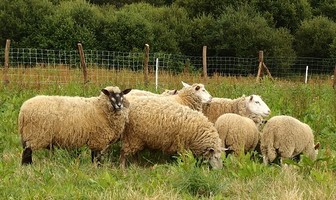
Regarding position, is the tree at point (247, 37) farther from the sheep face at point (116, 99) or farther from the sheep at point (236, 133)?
the sheep face at point (116, 99)

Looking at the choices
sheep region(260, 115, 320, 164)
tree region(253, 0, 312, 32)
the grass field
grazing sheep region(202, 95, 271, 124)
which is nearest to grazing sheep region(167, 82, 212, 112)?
grazing sheep region(202, 95, 271, 124)

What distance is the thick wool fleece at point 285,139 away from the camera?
7.05 meters

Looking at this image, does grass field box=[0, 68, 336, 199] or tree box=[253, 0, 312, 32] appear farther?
tree box=[253, 0, 312, 32]

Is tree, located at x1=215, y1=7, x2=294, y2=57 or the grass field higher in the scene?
tree, located at x1=215, y1=7, x2=294, y2=57

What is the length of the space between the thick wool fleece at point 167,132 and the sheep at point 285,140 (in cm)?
76

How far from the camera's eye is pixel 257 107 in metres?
9.03

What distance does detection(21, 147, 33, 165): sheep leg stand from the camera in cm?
662

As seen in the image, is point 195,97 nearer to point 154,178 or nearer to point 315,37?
point 154,178

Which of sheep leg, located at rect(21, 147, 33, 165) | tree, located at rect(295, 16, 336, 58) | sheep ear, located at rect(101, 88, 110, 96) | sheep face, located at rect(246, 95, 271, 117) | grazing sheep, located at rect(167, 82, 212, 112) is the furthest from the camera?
tree, located at rect(295, 16, 336, 58)

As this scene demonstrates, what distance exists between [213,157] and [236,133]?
63 centimetres

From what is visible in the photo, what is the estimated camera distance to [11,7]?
3241cm

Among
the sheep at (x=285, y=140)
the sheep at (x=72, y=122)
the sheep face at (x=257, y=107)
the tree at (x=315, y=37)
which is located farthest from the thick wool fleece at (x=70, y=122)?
the tree at (x=315, y=37)

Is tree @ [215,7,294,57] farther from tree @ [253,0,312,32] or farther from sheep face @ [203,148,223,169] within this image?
sheep face @ [203,148,223,169]

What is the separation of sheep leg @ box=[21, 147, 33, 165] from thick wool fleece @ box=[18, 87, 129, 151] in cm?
6
